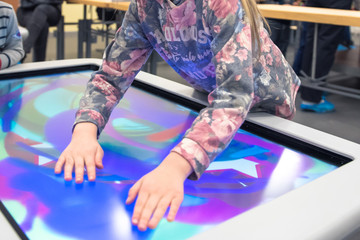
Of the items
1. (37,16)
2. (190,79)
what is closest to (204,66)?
(190,79)

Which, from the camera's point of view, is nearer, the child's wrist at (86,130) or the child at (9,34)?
the child's wrist at (86,130)

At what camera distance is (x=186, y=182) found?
1.77 feet

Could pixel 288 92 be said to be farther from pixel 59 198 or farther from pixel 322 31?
pixel 322 31

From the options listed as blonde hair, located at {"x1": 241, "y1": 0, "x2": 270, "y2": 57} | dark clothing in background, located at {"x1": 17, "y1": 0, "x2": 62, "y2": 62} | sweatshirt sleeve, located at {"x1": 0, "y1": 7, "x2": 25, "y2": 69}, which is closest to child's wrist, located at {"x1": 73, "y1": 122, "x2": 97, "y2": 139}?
blonde hair, located at {"x1": 241, "y1": 0, "x2": 270, "y2": 57}

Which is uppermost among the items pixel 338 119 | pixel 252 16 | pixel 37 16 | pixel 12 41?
pixel 252 16

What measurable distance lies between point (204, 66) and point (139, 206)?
358 millimetres

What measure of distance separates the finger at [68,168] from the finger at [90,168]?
2 centimetres

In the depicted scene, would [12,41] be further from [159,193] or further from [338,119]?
[338,119]

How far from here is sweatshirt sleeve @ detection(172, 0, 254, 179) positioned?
52cm

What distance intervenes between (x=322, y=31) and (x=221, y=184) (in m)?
2.01

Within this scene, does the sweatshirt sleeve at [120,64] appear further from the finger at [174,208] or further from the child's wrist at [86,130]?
the finger at [174,208]

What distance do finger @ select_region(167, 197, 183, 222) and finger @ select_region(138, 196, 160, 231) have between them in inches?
0.7

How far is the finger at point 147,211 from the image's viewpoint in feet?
1.38

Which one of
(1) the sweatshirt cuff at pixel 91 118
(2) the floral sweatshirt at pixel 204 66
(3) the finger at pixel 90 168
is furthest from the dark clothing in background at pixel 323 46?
(3) the finger at pixel 90 168
